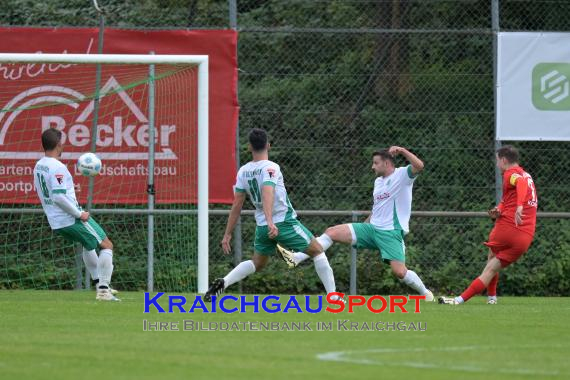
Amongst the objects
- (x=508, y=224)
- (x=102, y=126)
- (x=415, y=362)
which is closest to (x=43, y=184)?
(x=102, y=126)

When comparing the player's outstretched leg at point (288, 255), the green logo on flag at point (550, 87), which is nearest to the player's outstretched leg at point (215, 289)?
the player's outstretched leg at point (288, 255)

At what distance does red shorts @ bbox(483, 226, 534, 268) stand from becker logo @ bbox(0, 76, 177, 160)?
491cm

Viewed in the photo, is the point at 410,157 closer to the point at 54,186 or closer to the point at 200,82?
the point at 200,82

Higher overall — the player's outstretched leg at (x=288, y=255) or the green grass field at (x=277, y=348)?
the player's outstretched leg at (x=288, y=255)

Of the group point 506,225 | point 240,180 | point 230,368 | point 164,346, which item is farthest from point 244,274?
point 230,368

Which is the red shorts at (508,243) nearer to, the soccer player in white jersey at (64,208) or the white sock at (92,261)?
the soccer player in white jersey at (64,208)

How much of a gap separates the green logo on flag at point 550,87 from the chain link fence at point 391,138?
89 cm

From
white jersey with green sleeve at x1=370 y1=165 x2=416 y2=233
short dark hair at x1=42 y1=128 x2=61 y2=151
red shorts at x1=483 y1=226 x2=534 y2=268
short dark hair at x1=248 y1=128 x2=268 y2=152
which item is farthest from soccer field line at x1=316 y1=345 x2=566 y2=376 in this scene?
short dark hair at x1=42 y1=128 x2=61 y2=151

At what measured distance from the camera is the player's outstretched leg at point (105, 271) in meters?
12.4

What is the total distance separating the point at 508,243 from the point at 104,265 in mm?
4509

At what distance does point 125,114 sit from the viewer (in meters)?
15.5

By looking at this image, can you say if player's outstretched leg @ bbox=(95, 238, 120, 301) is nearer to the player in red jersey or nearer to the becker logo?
the becker logo

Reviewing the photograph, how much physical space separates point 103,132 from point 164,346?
7.99m

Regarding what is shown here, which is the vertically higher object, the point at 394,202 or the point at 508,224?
the point at 394,202
